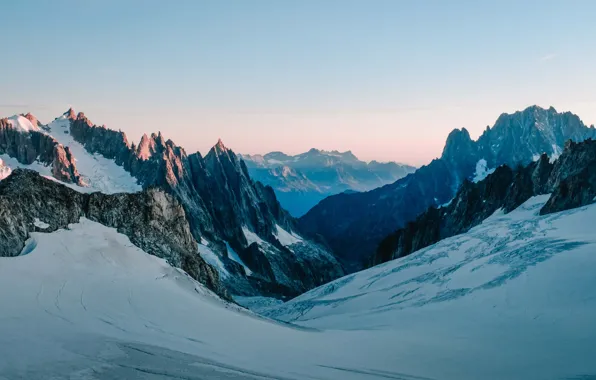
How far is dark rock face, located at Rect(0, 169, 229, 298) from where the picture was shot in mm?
46438

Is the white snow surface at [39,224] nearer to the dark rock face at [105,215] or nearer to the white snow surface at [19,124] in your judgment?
the dark rock face at [105,215]

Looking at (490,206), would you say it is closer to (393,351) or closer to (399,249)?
(399,249)

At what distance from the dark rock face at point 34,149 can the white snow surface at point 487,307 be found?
→ 12655 centimetres

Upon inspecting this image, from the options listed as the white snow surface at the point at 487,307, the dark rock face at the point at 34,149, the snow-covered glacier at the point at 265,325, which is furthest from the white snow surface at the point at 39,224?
the dark rock face at the point at 34,149

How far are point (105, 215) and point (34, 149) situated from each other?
150118mm

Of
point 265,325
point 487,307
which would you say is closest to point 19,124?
point 265,325

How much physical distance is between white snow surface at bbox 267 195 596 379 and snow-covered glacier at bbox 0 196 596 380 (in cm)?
18

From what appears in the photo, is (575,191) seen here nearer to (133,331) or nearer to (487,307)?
(487,307)

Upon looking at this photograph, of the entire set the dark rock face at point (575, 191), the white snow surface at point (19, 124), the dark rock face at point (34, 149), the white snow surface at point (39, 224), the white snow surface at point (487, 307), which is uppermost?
the white snow surface at point (19, 124)

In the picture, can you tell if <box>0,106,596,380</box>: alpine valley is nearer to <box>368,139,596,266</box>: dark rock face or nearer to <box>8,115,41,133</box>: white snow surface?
<box>368,139,596,266</box>: dark rock face

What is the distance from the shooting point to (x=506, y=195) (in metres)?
134

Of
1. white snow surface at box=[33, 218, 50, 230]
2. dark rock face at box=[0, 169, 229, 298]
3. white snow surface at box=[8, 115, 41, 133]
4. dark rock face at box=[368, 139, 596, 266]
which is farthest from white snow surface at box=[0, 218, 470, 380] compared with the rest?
white snow surface at box=[8, 115, 41, 133]

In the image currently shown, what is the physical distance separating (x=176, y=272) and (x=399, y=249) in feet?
351

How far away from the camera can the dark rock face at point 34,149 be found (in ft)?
591
